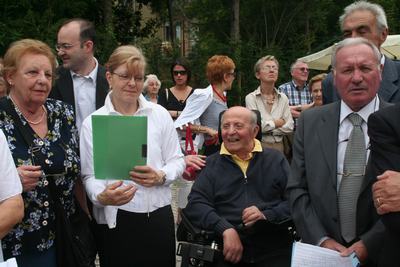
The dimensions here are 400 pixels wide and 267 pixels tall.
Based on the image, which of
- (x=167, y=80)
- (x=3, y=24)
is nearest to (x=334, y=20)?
(x=167, y=80)

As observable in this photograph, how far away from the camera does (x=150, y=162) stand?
3.96 m

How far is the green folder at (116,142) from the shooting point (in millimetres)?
3500

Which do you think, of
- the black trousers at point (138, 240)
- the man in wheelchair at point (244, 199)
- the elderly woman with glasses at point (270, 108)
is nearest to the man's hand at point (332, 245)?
the man in wheelchair at point (244, 199)

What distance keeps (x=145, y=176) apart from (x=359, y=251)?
51.6 inches

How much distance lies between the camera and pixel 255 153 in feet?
14.8

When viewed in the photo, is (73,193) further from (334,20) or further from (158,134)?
(334,20)

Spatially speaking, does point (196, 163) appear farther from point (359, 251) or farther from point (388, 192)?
point (388, 192)

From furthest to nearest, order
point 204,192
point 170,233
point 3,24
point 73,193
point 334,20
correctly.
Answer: point 334,20 < point 3,24 < point 204,192 < point 170,233 < point 73,193

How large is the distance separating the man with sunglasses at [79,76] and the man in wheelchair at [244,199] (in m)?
0.99

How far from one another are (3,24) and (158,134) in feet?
30.8

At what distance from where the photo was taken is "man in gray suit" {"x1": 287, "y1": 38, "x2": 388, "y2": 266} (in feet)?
10.4

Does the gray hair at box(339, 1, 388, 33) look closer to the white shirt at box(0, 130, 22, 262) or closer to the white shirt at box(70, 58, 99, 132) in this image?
the white shirt at box(70, 58, 99, 132)

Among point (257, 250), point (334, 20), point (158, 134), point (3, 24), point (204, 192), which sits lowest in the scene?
point (257, 250)

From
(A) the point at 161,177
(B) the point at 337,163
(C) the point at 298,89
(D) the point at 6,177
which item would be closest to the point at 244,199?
(A) the point at 161,177
